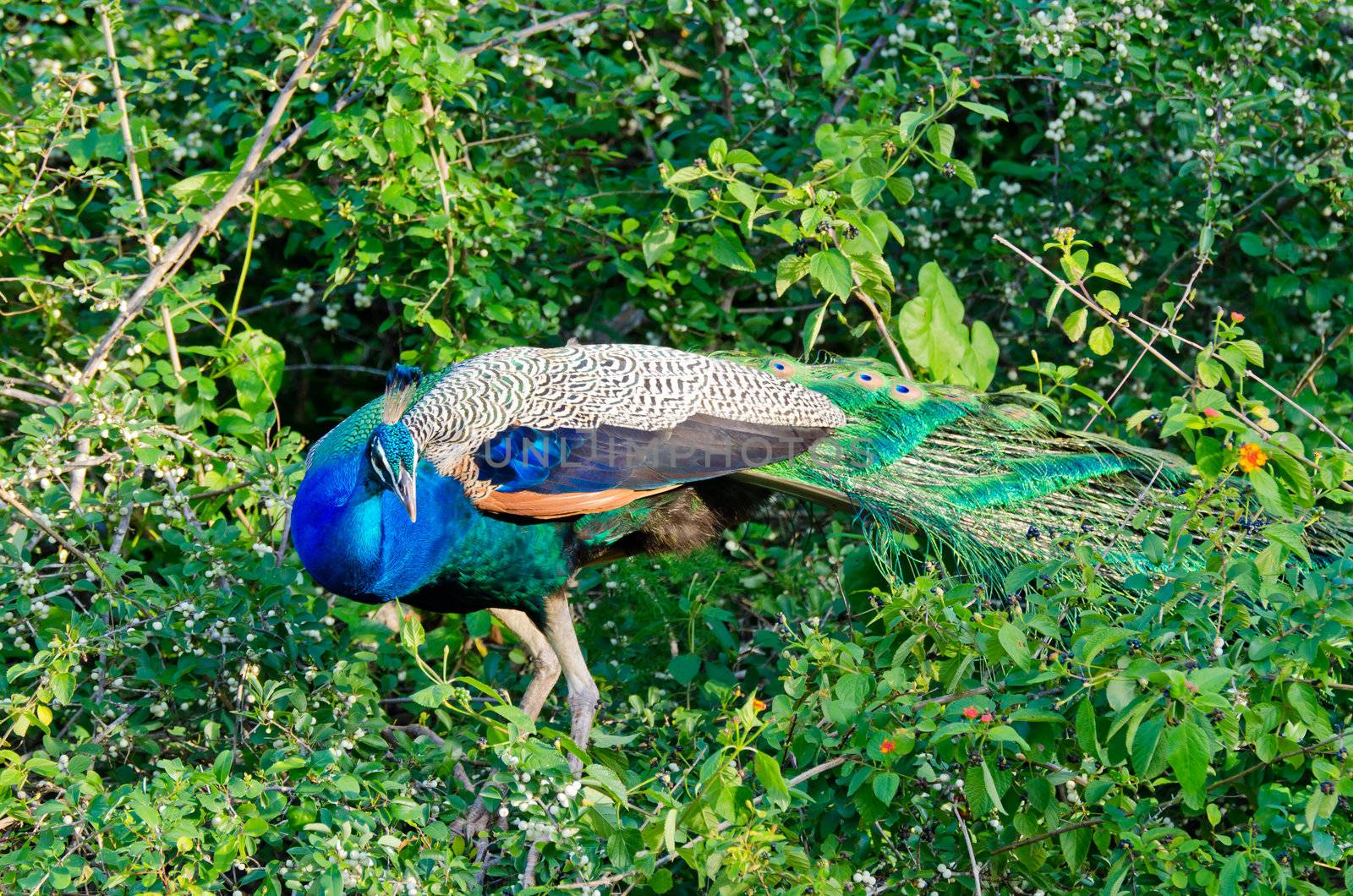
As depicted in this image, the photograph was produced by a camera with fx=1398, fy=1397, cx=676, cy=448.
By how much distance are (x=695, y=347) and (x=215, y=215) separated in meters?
1.31

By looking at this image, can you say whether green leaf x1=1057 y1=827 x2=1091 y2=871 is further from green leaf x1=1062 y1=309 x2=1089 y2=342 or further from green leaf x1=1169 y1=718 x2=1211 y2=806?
green leaf x1=1062 y1=309 x2=1089 y2=342

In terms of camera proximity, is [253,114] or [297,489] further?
[253,114]

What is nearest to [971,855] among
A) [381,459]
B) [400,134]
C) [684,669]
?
[684,669]

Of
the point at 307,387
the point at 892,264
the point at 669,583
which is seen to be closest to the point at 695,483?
the point at 669,583

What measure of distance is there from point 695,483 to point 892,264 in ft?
3.76

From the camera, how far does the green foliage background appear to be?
2.23 m

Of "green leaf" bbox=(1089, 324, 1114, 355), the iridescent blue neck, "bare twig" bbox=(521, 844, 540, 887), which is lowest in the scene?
"bare twig" bbox=(521, 844, 540, 887)

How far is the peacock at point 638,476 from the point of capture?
9.72ft

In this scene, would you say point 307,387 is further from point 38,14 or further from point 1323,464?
point 1323,464

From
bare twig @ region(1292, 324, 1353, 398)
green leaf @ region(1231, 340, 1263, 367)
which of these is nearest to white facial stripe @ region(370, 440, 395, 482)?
green leaf @ region(1231, 340, 1263, 367)

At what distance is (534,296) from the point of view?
401 centimetres

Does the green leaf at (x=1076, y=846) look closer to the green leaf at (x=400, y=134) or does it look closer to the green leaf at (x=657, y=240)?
the green leaf at (x=657, y=240)

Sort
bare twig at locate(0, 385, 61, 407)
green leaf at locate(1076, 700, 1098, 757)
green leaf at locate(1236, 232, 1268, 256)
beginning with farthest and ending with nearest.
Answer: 1. green leaf at locate(1236, 232, 1268, 256)
2. bare twig at locate(0, 385, 61, 407)
3. green leaf at locate(1076, 700, 1098, 757)

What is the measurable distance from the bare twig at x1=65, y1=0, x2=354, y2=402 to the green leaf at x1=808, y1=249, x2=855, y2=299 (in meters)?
1.26
